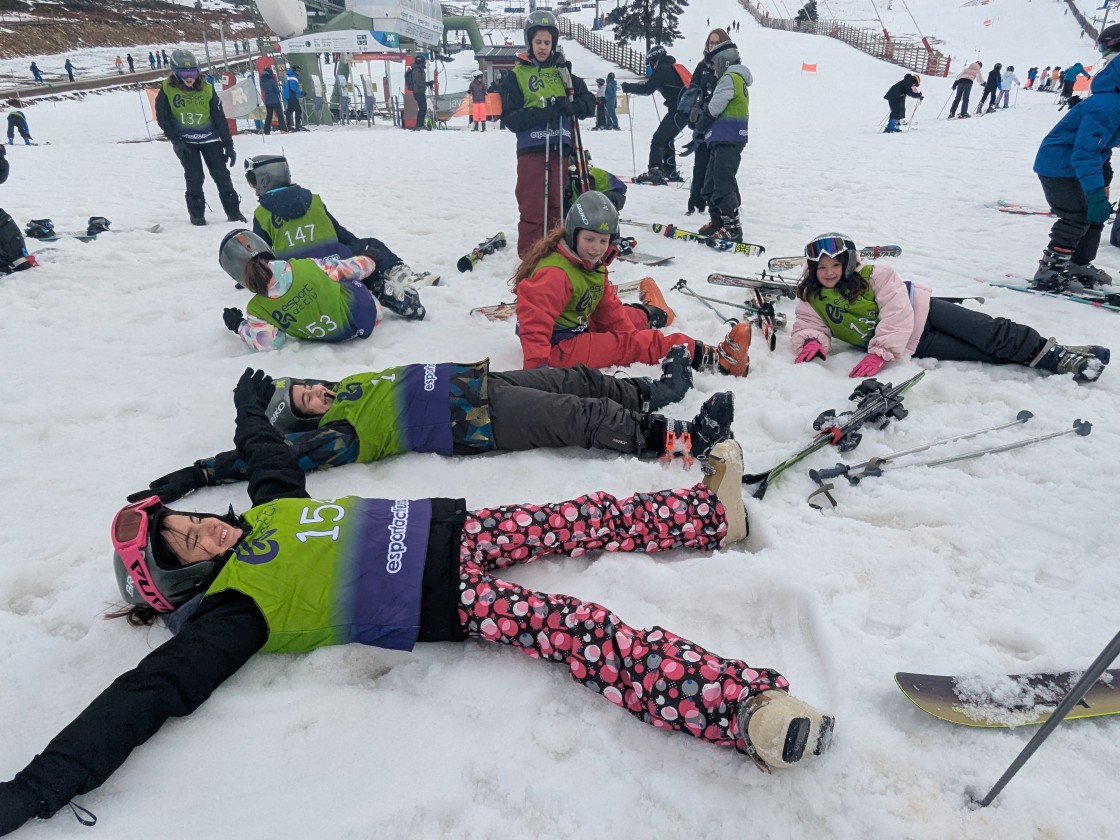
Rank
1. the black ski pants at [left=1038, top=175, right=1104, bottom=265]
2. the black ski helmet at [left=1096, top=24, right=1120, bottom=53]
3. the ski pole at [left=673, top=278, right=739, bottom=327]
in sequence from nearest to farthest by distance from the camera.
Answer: the black ski helmet at [left=1096, top=24, right=1120, bottom=53], the ski pole at [left=673, top=278, right=739, bottom=327], the black ski pants at [left=1038, top=175, right=1104, bottom=265]

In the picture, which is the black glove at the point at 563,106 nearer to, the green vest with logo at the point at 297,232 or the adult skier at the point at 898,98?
the green vest with logo at the point at 297,232

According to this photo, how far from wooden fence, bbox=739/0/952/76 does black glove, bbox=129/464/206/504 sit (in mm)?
36641

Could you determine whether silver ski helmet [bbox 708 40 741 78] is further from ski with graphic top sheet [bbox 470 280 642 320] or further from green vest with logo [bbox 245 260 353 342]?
green vest with logo [bbox 245 260 353 342]

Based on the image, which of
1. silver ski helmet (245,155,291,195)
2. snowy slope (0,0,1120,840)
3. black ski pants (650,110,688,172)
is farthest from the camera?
black ski pants (650,110,688,172)

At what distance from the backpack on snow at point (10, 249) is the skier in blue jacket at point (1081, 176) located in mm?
9118

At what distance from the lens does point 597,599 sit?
2.40m

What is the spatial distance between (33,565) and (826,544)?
3268mm

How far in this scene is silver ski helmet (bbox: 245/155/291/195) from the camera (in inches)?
222

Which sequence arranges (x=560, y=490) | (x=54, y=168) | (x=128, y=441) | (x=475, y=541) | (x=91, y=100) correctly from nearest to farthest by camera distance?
(x=475, y=541) < (x=560, y=490) < (x=128, y=441) < (x=54, y=168) < (x=91, y=100)

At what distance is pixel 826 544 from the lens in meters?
2.56

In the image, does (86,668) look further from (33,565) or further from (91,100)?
(91,100)

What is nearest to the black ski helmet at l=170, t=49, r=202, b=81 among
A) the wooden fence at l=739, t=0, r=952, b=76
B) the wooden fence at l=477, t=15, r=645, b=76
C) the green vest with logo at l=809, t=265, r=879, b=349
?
the green vest with logo at l=809, t=265, r=879, b=349

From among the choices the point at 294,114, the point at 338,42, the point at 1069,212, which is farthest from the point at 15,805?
the point at 338,42

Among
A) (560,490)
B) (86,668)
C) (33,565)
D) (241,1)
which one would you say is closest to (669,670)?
(560,490)
